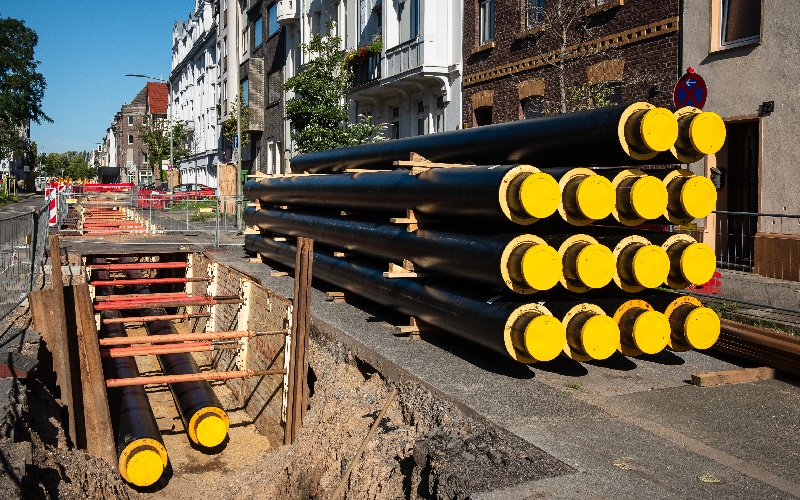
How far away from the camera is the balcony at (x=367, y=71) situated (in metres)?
23.5

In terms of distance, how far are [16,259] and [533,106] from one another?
11.0m

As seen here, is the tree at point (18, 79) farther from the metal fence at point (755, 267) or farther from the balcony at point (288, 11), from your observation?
the metal fence at point (755, 267)

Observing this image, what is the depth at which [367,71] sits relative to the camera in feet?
79.3

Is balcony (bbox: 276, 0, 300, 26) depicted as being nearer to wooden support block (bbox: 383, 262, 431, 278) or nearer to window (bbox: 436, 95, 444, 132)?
window (bbox: 436, 95, 444, 132)

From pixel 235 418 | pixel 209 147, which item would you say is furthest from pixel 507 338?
pixel 209 147

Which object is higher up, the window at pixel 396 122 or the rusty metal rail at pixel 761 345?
the window at pixel 396 122

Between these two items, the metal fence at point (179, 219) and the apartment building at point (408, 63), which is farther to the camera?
the metal fence at point (179, 219)

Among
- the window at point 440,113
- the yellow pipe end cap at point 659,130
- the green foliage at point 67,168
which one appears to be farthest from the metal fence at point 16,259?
the green foliage at point 67,168

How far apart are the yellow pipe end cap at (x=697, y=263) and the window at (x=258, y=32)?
3673cm

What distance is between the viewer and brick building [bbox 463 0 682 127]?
44.9 feet

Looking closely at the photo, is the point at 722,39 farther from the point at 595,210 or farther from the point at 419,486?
the point at 419,486

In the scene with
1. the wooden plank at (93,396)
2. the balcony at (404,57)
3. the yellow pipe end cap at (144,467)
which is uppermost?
the balcony at (404,57)

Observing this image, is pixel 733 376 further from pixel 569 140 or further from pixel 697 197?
pixel 569 140

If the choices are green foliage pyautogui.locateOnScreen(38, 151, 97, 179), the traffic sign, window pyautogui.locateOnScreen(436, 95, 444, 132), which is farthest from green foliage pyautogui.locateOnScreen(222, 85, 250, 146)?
green foliage pyautogui.locateOnScreen(38, 151, 97, 179)
